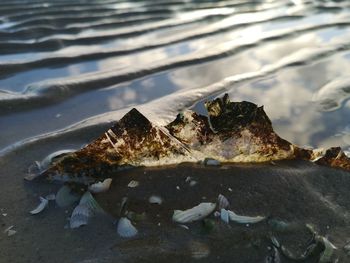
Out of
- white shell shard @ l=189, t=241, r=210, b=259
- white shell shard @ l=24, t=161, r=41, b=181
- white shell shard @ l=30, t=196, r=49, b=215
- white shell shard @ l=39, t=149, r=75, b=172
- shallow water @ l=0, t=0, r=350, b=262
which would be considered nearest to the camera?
white shell shard @ l=189, t=241, r=210, b=259

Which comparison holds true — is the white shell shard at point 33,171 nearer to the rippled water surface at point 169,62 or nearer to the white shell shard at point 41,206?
the white shell shard at point 41,206

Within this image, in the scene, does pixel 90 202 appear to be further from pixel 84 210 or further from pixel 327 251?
pixel 327 251

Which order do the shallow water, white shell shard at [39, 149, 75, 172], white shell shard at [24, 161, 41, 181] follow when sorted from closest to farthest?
white shell shard at [24, 161, 41, 181] → white shell shard at [39, 149, 75, 172] → the shallow water

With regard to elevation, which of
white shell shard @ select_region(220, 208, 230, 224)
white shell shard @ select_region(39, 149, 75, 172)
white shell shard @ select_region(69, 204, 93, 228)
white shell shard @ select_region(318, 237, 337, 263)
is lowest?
white shell shard @ select_region(318, 237, 337, 263)

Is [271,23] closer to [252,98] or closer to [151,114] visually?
[252,98]

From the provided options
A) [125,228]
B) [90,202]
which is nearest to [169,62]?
[90,202]

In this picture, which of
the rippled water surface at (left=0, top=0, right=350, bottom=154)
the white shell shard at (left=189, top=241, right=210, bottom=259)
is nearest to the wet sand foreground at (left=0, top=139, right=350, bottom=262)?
the white shell shard at (left=189, top=241, right=210, bottom=259)

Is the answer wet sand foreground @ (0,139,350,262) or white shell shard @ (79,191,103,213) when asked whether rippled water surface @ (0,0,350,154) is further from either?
white shell shard @ (79,191,103,213)
